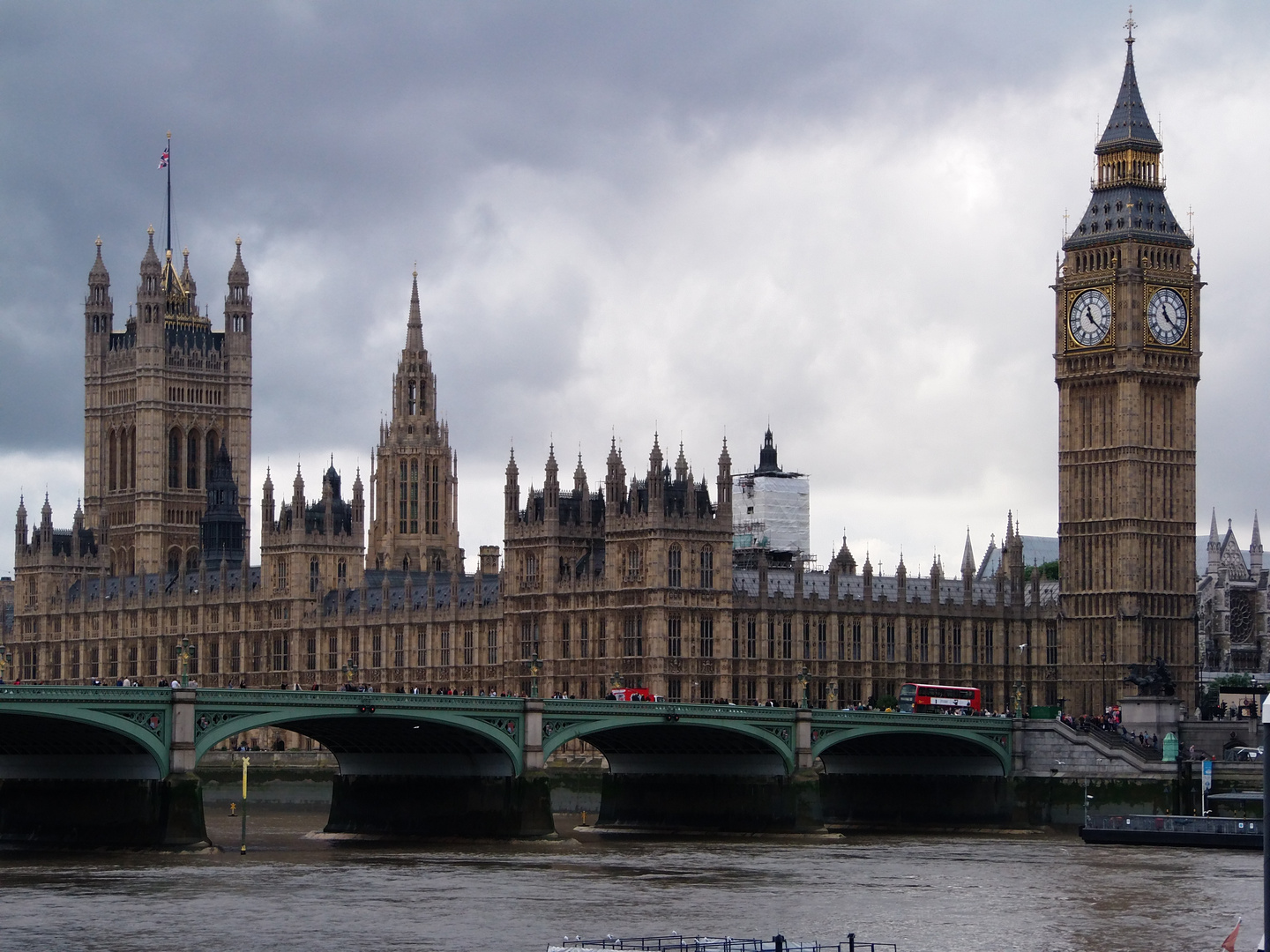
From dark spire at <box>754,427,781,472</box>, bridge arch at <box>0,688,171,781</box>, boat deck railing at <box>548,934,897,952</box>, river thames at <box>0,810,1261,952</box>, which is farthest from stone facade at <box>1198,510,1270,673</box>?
boat deck railing at <box>548,934,897,952</box>

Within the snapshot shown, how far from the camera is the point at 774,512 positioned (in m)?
170

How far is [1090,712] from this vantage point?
5669 inches

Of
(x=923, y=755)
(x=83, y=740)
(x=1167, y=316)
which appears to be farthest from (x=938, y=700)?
(x=83, y=740)

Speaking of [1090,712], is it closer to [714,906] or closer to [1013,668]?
[1013,668]

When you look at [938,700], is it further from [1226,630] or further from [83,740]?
[1226,630]

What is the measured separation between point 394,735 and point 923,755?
25060 millimetres

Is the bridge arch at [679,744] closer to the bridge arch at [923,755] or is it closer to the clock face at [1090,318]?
the bridge arch at [923,755]

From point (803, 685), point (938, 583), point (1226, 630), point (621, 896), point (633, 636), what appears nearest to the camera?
point (621, 896)

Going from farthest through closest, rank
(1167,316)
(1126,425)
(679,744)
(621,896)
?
(1167,316), (1126,425), (679,744), (621,896)

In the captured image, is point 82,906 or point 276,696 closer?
point 82,906

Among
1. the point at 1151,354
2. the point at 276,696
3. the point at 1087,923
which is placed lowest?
the point at 1087,923

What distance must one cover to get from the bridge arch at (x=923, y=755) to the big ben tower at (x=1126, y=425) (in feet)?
78.8

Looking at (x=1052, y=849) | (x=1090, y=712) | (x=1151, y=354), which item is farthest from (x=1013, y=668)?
(x=1052, y=849)

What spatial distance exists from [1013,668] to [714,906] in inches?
2866
